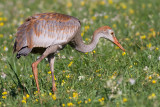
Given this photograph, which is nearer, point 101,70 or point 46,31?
point 46,31

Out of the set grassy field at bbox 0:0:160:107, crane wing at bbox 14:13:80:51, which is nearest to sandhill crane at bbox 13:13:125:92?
crane wing at bbox 14:13:80:51

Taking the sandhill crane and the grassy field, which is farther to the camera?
the sandhill crane

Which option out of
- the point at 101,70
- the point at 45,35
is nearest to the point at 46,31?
the point at 45,35

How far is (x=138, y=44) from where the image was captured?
7.33 meters

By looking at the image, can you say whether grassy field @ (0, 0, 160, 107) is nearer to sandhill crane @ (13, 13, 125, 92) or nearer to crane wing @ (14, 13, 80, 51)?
sandhill crane @ (13, 13, 125, 92)

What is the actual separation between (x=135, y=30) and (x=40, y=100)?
3.85 metres

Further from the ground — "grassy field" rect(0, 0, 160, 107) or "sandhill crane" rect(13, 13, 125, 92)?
"sandhill crane" rect(13, 13, 125, 92)

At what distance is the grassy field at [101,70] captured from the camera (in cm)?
496

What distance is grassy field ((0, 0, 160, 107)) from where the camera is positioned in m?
4.96

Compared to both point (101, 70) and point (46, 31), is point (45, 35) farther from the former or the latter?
point (101, 70)

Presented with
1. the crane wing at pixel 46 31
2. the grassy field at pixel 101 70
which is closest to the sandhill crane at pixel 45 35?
the crane wing at pixel 46 31

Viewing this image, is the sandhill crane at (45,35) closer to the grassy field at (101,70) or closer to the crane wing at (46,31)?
the crane wing at (46,31)

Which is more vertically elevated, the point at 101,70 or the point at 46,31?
the point at 46,31

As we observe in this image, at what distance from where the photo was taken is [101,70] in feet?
19.5
